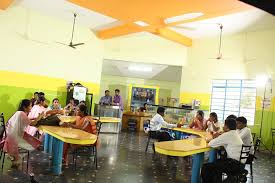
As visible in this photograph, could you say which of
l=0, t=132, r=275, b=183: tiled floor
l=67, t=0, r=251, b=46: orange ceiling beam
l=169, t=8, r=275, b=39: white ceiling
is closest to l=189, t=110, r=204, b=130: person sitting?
l=0, t=132, r=275, b=183: tiled floor

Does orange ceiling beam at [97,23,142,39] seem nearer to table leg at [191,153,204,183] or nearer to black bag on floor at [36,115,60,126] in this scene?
black bag on floor at [36,115,60,126]

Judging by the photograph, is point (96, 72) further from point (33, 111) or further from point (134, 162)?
point (134, 162)

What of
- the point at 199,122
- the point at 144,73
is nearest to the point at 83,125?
the point at 199,122

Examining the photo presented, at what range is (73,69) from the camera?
1032cm

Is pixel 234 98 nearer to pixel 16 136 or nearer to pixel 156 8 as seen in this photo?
pixel 156 8

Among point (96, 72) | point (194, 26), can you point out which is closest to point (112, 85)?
point (96, 72)

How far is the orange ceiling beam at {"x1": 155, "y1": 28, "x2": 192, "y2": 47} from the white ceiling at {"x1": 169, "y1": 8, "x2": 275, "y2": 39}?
0.20 metres

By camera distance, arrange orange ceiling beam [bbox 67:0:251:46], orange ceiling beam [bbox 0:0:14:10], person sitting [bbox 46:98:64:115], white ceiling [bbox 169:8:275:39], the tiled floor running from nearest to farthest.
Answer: the tiled floor < person sitting [bbox 46:98:64:115] < orange ceiling beam [bbox 67:0:251:46] < orange ceiling beam [bbox 0:0:14:10] < white ceiling [bbox 169:8:275:39]

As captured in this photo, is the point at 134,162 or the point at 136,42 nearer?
the point at 134,162

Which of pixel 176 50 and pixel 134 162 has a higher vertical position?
pixel 176 50

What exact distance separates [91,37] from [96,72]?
1.33 m

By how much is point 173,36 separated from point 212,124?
5402 millimetres

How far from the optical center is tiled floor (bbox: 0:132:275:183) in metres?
4.24

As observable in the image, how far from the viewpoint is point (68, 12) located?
30.2 feet
